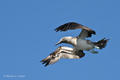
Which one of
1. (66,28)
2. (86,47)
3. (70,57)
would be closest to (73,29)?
(66,28)

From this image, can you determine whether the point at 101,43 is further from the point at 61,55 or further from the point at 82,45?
the point at 61,55

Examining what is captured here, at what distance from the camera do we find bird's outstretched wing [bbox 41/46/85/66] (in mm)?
23000

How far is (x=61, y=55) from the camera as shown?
2317 centimetres

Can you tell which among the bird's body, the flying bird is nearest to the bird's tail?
the flying bird

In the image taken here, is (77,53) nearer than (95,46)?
No

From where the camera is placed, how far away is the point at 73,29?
65.7 feet

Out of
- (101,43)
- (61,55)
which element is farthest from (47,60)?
(101,43)

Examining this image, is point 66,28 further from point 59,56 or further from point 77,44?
point 59,56

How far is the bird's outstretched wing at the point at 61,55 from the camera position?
2300 centimetres

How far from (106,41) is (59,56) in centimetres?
304

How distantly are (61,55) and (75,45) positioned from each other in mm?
2015

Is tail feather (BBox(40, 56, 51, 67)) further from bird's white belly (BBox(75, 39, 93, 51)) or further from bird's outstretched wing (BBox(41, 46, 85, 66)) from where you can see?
bird's white belly (BBox(75, 39, 93, 51))

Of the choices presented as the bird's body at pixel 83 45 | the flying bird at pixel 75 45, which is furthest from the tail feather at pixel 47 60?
the bird's body at pixel 83 45

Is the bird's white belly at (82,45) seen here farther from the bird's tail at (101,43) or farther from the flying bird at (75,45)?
the bird's tail at (101,43)
